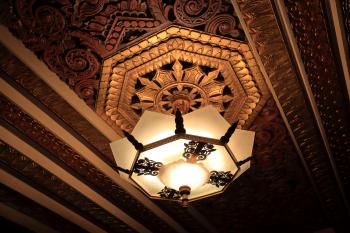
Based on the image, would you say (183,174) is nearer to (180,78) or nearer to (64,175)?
(180,78)

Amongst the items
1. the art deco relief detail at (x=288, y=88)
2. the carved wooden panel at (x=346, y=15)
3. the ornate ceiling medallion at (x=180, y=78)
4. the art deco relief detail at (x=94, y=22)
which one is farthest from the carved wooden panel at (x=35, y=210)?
the carved wooden panel at (x=346, y=15)

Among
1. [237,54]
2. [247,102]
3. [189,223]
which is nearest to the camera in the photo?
[237,54]

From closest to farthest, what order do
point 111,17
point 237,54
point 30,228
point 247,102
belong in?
point 111,17 < point 237,54 < point 247,102 < point 30,228

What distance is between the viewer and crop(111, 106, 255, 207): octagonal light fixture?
5.81 feet

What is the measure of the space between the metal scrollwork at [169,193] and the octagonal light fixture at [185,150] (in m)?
0.08

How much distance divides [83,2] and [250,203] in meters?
2.91

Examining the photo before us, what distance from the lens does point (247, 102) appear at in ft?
8.47

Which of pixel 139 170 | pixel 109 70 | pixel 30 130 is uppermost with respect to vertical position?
pixel 109 70

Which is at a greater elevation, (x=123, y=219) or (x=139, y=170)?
(x=123, y=219)

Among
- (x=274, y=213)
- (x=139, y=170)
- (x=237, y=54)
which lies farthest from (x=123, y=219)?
(x=237, y=54)

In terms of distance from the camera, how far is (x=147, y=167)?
1.87 metres

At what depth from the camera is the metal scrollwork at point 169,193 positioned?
205 centimetres

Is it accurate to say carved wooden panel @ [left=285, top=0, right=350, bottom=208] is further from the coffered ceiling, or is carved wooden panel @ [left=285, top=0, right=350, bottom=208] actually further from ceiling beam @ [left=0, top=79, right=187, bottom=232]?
ceiling beam @ [left=0, top=79, right=187, bottom=232]

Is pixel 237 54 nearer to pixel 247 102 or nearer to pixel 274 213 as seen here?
pixel 247 102
